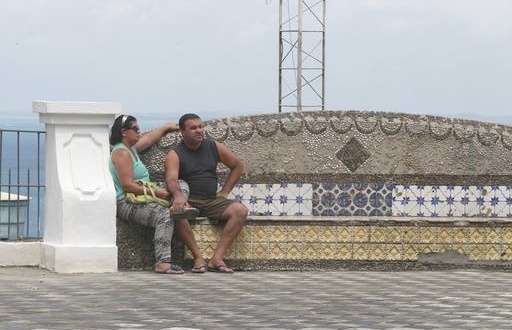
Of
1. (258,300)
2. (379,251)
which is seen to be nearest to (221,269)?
(379,251)

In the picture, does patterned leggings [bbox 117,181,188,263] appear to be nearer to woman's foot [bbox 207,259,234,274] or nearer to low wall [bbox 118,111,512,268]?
woman's foot [bbox 207,259,234,274]

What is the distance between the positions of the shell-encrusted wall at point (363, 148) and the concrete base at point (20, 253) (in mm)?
1629

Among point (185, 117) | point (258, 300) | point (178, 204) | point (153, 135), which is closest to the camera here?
point (258, 300)

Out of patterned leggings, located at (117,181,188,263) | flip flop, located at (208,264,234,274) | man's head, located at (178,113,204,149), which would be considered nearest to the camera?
patterned leggings, located at (117,181,188,263)

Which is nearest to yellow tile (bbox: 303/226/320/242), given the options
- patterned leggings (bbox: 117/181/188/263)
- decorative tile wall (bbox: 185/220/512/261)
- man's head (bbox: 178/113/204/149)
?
decorative tile wall (bbox: 185/220/512/261)

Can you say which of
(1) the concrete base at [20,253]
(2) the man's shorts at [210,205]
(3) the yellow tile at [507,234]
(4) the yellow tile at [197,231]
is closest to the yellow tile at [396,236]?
(3) the yellow tile at [507,234]

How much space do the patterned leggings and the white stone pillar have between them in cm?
22

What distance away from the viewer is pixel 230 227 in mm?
13156

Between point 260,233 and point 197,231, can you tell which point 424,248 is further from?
point 197,231

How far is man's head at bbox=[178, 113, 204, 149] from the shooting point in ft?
43.4

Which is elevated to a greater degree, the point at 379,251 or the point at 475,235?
the point at 475,235

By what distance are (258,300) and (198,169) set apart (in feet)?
8.37

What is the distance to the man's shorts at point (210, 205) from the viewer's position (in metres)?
13.3

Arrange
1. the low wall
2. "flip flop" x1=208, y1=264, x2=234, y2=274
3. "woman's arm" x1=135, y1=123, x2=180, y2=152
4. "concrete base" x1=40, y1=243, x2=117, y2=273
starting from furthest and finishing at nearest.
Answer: the low wall
"woman's arm" x1=135, y1=123, x2=180, y2=152
"flip flop" x1=208, y1=264, x2=234, y2=274
"concrete base" x1=40, y1=243, x2=117, y2=273
